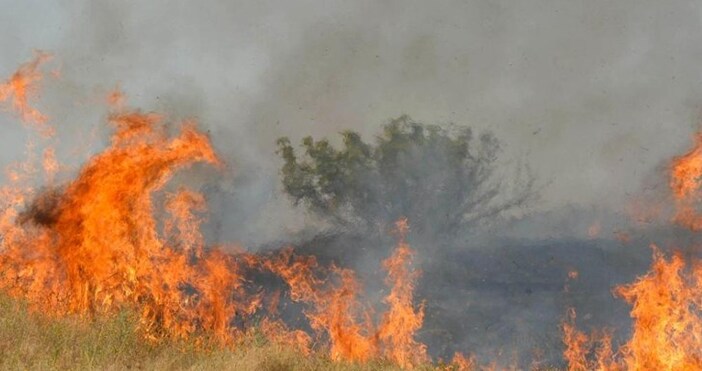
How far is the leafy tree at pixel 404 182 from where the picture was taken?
23406mm

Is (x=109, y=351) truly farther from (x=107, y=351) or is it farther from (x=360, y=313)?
(x=360, y=313)

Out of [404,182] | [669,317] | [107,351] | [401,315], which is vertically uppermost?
[404,182]

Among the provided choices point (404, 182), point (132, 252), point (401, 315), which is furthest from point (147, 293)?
point (404, 182)

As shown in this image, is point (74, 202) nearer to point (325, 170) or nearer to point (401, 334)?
point (401, 334)

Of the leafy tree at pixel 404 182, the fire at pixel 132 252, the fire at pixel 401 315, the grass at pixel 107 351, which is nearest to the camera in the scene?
the grass at pixel 107 351

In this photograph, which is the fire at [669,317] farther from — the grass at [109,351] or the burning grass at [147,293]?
the grass at [109,351]

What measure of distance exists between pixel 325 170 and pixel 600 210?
8323 millimetres

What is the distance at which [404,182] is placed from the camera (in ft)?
78.7

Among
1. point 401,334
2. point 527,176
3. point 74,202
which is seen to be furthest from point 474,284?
point 74,202

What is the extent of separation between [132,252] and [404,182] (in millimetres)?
12814

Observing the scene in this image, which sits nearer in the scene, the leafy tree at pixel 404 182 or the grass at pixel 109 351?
the grass at pixel 109 351

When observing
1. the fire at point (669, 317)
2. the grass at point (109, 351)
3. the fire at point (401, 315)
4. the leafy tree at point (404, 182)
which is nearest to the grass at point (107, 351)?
the grass at point (109, 351)

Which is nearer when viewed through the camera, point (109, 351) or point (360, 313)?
point (109, 351)

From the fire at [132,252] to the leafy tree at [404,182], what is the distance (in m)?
8.35
